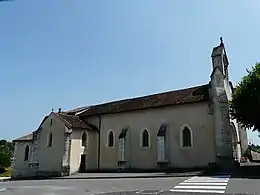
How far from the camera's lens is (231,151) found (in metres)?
26.6

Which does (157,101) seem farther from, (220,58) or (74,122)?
(74,122)

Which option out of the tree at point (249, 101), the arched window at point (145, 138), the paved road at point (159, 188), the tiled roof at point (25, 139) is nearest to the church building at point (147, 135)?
the arched window at point (145, 138)

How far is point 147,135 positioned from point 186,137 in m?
4.64

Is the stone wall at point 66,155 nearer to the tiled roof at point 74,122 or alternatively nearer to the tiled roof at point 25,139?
the tiled roof at point 74,122

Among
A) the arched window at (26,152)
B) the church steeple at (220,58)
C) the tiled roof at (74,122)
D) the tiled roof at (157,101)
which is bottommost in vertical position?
the arched window at (26,152)

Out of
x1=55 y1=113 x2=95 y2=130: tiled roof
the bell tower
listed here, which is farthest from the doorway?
the bell tower

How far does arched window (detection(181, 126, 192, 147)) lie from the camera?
96.1 ft

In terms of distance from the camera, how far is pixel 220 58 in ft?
101

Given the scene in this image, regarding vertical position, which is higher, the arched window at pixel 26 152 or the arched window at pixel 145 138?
the arched window at pixel 145 138

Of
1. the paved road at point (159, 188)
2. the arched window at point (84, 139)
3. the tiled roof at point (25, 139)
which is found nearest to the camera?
the paved road at point (159, 188)

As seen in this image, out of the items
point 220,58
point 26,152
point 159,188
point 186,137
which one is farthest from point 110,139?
point 159,188

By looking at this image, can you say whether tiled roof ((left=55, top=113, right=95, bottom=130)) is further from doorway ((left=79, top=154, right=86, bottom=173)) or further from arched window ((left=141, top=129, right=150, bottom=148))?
arched window ((left=141, top=129, right=150, bottom=148))

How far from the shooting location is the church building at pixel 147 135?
92.7ft

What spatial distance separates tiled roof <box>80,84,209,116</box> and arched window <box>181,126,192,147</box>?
2.90 meters
